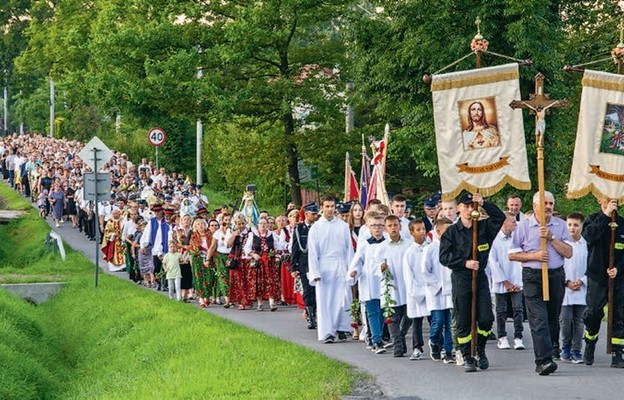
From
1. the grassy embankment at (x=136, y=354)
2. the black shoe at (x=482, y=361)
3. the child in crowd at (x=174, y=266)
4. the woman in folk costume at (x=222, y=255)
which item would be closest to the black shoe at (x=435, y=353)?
the black shoe at (x=482, y=361)

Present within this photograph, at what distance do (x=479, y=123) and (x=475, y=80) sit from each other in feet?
1.56

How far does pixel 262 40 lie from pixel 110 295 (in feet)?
48.4

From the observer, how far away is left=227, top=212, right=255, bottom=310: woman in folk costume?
2641 cm

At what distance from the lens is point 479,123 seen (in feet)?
53.7

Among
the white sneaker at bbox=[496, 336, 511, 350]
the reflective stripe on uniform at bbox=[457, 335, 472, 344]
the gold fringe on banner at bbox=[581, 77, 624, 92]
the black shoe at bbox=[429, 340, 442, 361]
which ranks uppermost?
the gold fringe on banner at bbox=[581, 77, 624, 92]

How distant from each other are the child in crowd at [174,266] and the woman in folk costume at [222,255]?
34.3 inches

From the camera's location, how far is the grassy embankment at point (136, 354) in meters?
15.2

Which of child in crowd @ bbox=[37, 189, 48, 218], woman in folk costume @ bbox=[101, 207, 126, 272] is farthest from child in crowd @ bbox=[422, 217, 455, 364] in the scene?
child in crowd @ bbox=[37, 189, 48, 218]

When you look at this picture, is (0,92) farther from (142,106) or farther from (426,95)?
(426,95)

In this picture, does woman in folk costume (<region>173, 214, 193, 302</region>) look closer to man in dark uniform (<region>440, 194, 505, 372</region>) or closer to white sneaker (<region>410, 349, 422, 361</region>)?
white sneaker (<region>410, 349, 422, 361</region>)

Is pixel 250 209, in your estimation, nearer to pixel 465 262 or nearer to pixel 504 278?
pixel 504 278

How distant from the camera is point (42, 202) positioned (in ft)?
163

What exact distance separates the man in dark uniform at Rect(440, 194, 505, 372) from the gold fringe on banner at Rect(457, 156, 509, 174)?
0.54 meters

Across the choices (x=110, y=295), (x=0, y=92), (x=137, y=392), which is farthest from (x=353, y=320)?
(x=0, y=92)
